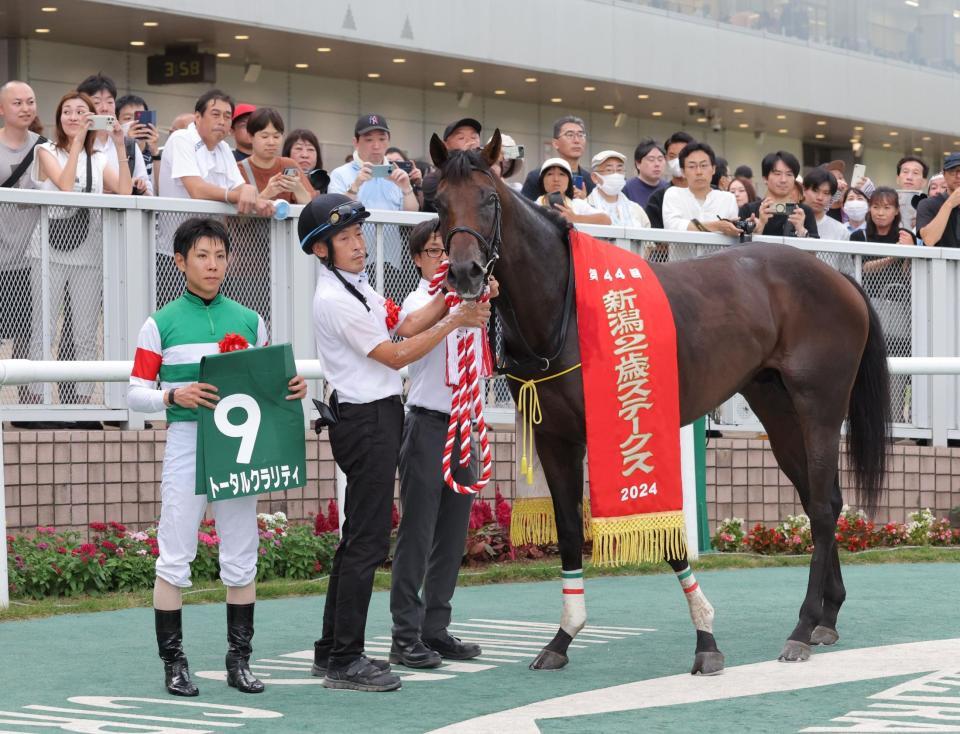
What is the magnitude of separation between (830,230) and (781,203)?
1390mm

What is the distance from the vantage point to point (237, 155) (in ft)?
31.8

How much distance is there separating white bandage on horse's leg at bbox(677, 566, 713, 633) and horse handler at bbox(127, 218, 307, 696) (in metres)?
1.58

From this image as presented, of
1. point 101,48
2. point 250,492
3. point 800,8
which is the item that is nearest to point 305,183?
point 250,492

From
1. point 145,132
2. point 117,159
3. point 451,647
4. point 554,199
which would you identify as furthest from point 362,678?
point 145,132

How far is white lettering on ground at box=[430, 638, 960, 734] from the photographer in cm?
447

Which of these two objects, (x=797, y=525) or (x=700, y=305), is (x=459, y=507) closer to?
(x=700, y=305)

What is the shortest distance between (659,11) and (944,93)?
752 centimetres

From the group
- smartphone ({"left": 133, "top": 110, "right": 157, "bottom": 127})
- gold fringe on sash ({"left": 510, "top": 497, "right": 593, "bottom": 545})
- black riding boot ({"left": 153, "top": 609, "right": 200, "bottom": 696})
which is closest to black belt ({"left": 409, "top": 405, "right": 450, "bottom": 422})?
gold fringe on sash ({"left": 510, "top": 497, "right": 593, "bottom": 545})

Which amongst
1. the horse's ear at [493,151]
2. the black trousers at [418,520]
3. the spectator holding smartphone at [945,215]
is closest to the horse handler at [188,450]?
the black trousers at [418,520]

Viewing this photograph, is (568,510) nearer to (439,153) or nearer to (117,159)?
(439,153)

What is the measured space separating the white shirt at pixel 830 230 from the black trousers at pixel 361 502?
698 centimetres

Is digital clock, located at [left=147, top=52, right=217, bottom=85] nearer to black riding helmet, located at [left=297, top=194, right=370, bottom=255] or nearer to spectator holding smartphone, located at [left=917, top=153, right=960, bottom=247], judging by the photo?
spectator holding smartphone, located at [left=917, top=153, right=960, bottom=247]

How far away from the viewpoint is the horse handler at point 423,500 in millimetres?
5453

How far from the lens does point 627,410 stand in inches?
211
